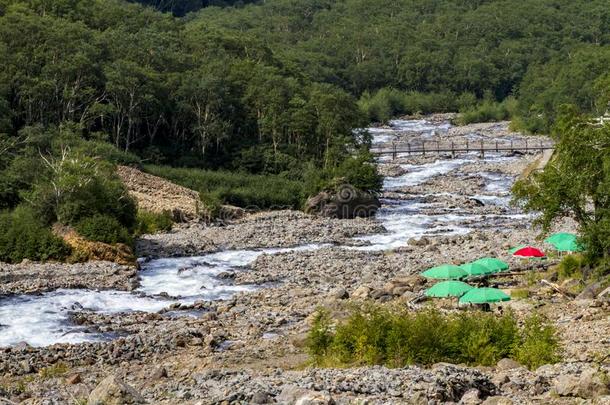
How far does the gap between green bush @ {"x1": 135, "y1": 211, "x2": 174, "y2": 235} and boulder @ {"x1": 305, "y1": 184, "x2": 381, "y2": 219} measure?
414 inches

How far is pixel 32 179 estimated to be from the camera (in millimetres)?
50156

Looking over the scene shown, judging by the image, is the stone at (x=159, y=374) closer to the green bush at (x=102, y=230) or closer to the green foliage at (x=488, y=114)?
the green bush at (x=102, y=230)

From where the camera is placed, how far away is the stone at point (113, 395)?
59.5 ft

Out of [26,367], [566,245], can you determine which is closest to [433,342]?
[26,367]

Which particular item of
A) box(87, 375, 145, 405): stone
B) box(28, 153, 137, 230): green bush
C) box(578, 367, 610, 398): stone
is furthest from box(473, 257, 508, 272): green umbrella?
box(28, 153, 137, 230): green bush

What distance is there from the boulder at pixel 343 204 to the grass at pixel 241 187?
2.86 m

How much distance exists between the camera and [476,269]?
32.9 metres

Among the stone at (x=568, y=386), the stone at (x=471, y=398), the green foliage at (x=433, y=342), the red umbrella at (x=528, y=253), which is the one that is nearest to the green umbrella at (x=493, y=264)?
the red umbrella at (x=528, y=253)

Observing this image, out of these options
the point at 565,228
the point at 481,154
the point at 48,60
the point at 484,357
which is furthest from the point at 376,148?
the point at 484,357

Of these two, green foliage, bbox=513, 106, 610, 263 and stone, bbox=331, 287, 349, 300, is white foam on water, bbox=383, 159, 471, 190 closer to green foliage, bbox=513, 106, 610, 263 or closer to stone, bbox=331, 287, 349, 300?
stone, bbox=331, 287, 349, 300

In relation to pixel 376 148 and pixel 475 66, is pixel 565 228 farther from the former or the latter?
pixel 475 66

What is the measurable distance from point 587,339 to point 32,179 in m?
35.5

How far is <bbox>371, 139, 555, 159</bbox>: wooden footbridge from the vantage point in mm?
85750

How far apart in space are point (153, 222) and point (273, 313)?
852 inches
